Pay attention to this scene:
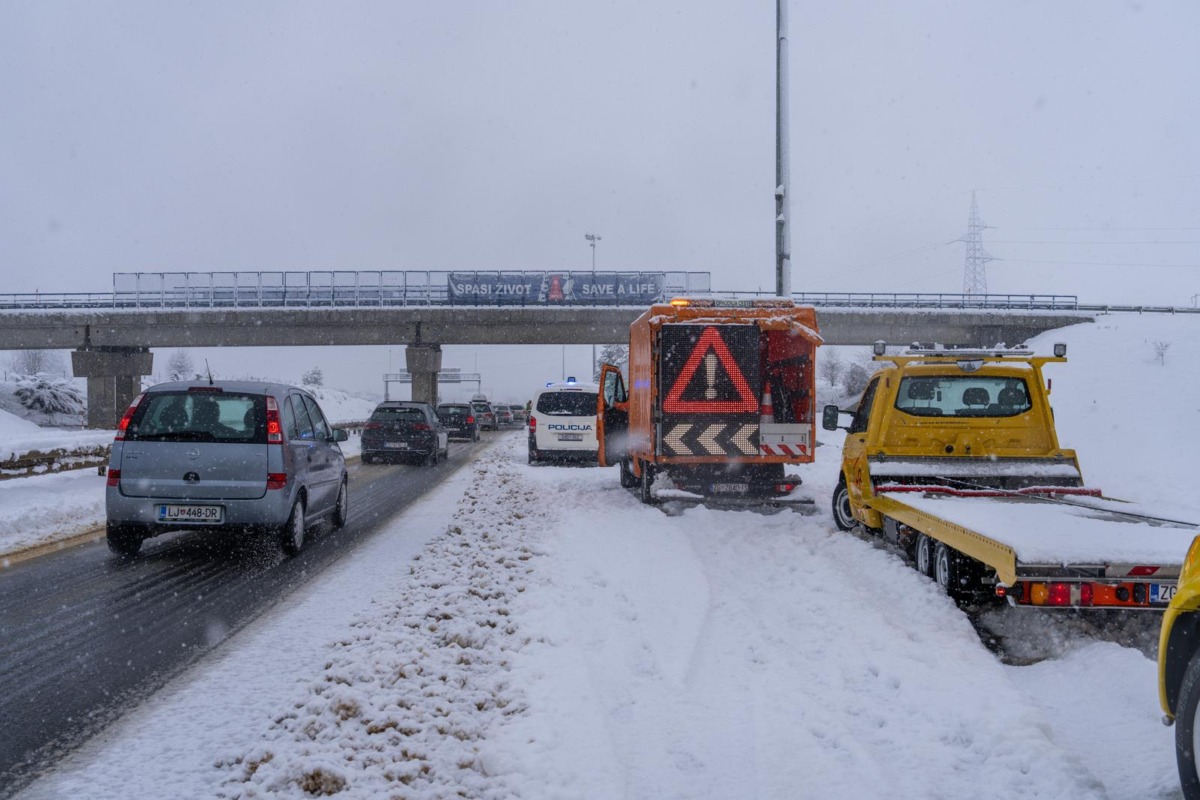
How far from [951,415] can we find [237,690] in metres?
7.32

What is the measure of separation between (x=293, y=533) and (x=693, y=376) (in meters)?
5.60

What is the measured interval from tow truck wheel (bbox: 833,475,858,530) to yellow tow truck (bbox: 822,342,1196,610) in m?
0.02

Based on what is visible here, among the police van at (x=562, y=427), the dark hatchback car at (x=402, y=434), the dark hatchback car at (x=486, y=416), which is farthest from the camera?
the dark hatchback car at (x=486, y=416)

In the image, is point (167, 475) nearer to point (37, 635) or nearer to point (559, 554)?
point (37, 635)

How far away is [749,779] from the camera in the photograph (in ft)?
11.9

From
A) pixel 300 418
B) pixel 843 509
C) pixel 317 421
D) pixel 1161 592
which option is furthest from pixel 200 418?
pixel 1161 592

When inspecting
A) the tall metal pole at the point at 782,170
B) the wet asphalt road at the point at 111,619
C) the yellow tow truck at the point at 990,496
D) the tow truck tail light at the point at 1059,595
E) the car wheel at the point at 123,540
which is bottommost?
the wet asphalt road at the point at 111,619

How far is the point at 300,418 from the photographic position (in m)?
9.60

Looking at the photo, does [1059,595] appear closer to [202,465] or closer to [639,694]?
[639,694]

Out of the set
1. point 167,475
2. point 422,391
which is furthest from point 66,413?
point 167,475

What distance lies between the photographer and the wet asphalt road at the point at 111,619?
423 centimetres

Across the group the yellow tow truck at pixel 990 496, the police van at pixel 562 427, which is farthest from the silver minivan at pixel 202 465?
the police van at pixel 562 427

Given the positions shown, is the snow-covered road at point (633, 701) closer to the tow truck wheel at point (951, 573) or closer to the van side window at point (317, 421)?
the tow truck wheel at point (951, 573)

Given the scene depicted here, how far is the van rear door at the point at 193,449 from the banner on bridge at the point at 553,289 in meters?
34.0
